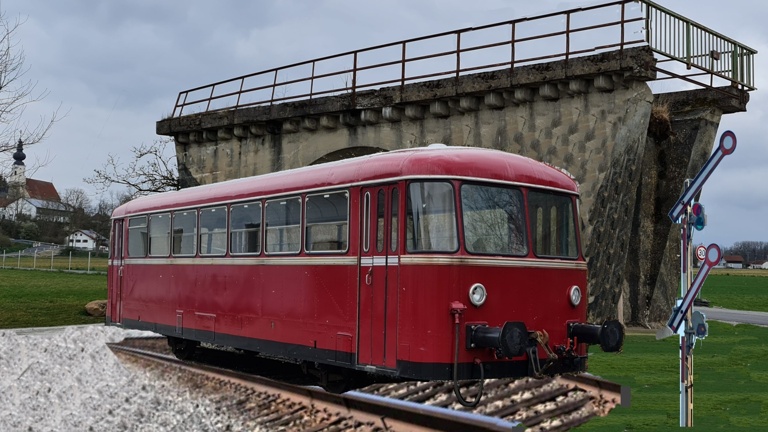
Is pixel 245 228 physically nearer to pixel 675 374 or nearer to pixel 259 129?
pixel 675 374

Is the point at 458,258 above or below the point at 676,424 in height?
above

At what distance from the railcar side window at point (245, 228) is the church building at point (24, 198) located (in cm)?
1343

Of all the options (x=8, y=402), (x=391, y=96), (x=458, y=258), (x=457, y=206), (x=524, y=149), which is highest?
(x=391, y=96)

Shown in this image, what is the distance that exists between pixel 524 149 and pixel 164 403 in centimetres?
821

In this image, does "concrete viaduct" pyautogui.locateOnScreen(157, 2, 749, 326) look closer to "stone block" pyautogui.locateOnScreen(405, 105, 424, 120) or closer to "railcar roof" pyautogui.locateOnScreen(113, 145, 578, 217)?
"stone block" pyautogui.locateOnScreen(405, 105, 424, 120)

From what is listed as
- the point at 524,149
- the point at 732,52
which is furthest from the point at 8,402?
the point at 732,52

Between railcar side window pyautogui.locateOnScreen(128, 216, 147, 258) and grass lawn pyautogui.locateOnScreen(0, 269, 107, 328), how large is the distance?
238 inches

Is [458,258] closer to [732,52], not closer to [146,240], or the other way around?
[146,240]

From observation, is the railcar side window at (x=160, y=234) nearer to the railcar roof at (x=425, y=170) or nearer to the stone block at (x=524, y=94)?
the railcar roof at (x=425, y=170)

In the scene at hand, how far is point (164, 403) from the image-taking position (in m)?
11.6

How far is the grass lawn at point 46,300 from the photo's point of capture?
70.7 ft

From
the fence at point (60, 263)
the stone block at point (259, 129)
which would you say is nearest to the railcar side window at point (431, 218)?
the stone block at point (259, 129)

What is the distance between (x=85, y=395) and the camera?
478 inches

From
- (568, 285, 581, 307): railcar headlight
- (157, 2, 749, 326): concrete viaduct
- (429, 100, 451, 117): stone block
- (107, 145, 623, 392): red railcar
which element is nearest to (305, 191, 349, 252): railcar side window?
(107, 145, 623, 392): red railcar
